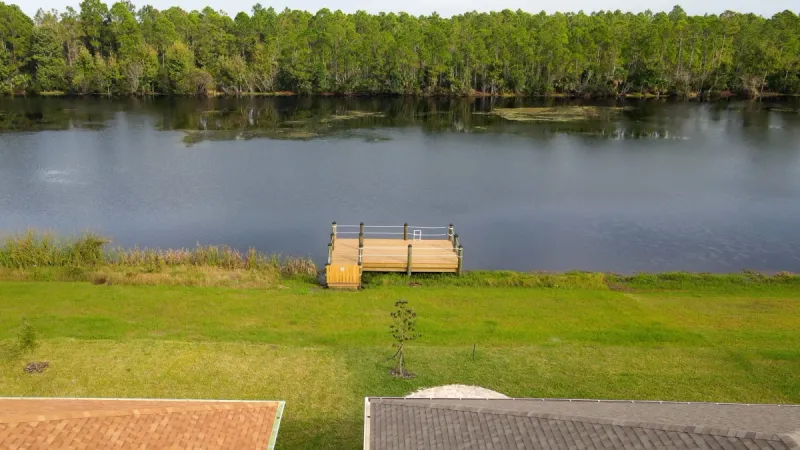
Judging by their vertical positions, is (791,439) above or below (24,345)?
above

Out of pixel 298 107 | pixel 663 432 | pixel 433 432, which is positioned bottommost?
pixel 433 432

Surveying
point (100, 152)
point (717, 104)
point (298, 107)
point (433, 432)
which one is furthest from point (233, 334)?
point (717, 104)

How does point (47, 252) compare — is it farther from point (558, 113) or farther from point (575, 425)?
point (558, 113)

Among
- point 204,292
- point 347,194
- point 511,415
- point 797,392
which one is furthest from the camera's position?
point 347,194

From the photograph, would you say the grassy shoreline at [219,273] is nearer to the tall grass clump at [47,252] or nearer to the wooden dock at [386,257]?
the tall grass clump at [47,252]

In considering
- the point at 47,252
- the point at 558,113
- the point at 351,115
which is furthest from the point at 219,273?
the point at 558,113

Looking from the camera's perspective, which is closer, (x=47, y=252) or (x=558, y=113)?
(x=47, y=252)

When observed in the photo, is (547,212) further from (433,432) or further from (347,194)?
(433,432)
